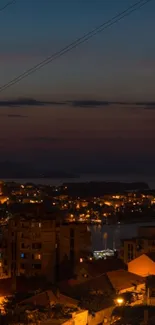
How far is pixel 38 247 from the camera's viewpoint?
8164 millimetres

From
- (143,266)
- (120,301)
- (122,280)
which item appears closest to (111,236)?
(143,266)

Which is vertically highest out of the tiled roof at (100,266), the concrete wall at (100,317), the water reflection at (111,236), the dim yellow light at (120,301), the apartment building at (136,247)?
the water reflection at (111,236)

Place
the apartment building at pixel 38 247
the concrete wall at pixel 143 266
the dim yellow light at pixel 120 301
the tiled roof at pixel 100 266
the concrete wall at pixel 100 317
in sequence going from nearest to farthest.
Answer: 1. the concrete wall at pixel 100 317
2. the dim yellow light at pixel 120 301
3. the concrete wall at pixel 143 266
4. the tiled roof at pixel 100 266
5. the apartment building at pixel 38 247

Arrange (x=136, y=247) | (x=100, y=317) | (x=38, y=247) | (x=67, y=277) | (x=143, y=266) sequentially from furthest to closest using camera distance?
1. (x=136, y=247)
2. (x=38, y=247)
3. (x=67, y=277)
4. (x=143, y=266)
5. (x=100, y=317)

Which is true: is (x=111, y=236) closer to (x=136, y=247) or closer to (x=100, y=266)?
(x=136, y=247)

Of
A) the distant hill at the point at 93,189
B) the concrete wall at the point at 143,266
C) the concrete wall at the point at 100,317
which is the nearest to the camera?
the concrete wall at the point at 100,317

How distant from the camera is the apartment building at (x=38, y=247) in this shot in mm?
8117

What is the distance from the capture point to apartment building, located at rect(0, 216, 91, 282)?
8117mm

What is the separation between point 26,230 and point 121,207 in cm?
2318

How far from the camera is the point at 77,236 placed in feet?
27.8

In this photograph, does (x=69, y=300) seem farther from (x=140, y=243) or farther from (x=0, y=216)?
(x=0, y=216)

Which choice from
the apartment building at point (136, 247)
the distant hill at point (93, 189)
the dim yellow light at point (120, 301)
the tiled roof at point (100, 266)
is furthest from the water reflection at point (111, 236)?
the distant hill at point (93, 189)

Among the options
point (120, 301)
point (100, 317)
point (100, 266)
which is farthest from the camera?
point (100, 266)

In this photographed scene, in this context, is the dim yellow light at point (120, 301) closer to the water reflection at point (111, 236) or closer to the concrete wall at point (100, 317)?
the concrete wall at point (100, 317)
